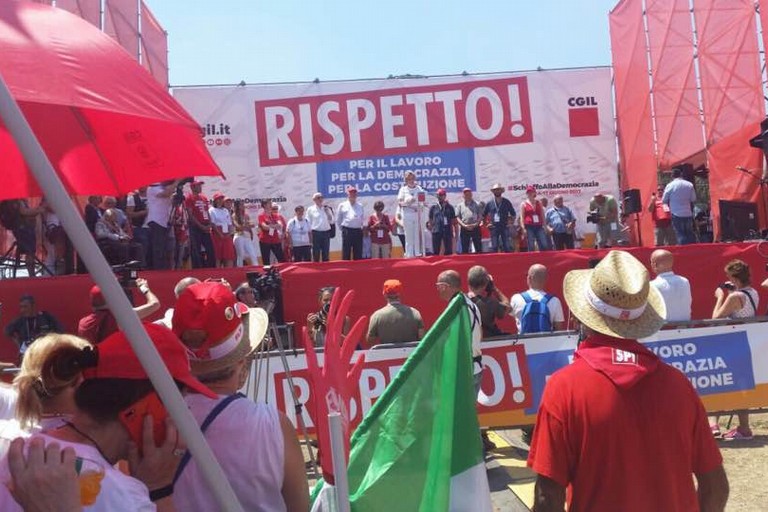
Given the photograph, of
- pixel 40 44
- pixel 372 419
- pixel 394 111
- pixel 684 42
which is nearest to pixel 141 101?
pixel 40 44

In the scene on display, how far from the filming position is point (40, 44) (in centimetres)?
237

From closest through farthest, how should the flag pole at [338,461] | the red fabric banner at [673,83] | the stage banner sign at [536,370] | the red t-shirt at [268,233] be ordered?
the flag pole at [338,461] → the stage banner sign at [536,370] → the red t-shirt at [268,233] → the red fabric banner at [673,83]

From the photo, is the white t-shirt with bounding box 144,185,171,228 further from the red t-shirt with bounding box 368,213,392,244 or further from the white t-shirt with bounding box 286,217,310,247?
the red t-shirt with bounding box 368,213,392,244

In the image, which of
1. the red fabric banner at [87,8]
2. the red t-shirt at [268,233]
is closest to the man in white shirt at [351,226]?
the red t-shirt at [268,233]

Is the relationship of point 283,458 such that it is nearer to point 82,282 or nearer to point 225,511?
point 225,511

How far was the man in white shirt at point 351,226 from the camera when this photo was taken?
54.6ft

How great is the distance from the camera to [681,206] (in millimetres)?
15648

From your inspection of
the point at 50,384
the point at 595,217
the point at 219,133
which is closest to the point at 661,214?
the point at 595,217

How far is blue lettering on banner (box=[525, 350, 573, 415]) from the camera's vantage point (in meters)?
7.77

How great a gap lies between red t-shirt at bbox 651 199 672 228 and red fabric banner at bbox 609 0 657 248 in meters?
5.11

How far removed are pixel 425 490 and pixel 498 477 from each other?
4523 millimetres

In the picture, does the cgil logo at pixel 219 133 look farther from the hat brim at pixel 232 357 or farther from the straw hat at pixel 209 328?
the straw hat at pixel 209 328

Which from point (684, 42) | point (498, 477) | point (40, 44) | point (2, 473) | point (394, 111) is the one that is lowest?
point (498, 477)

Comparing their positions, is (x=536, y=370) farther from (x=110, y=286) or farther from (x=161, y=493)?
(x=110, y=286)
